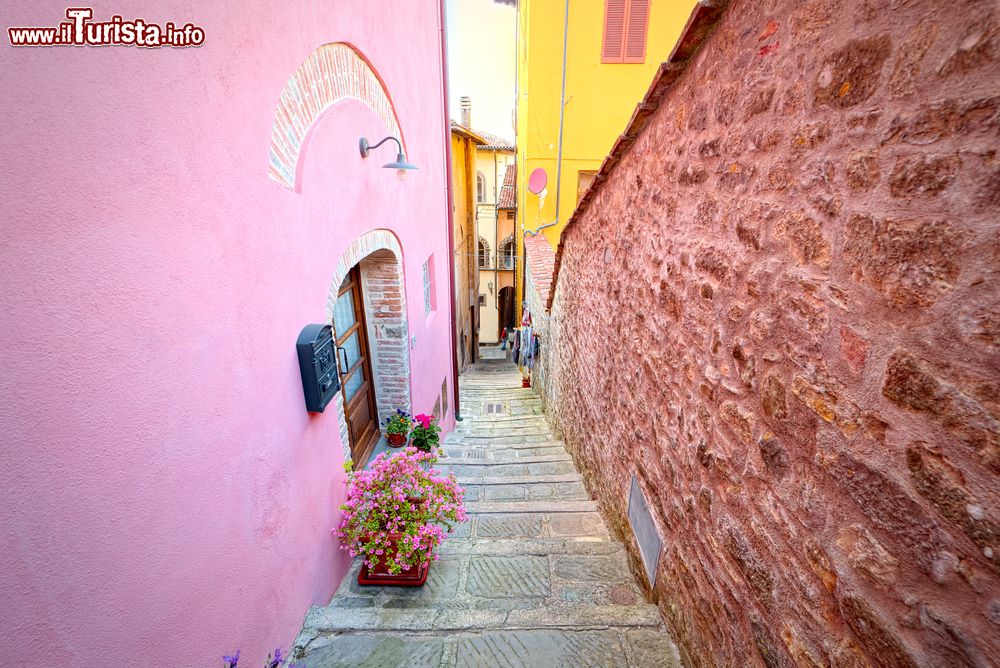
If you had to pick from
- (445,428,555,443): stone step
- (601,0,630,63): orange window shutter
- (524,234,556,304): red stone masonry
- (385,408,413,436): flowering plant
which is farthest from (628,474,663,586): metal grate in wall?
(601,0,630,63): orange window shutter

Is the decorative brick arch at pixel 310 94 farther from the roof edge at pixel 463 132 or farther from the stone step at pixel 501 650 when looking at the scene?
the roof edge at pixel 463 132

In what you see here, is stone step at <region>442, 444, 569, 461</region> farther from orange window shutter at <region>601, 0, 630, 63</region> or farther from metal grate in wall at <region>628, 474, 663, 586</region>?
orange window shutter at <region>601, 0, 630, 63</region>

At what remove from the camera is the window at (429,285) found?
620 centimetres

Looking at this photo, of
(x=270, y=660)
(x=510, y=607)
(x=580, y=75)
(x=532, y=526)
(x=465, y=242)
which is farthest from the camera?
(x=465, y=242)

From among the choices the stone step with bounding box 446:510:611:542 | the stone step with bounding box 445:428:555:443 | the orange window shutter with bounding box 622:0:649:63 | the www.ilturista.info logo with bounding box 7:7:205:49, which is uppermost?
the orange window shutter with bounding box 622:0:649:63

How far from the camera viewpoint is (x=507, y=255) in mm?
20141

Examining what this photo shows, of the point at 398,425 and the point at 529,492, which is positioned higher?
the point at 398,425

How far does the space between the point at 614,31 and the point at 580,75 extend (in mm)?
1180

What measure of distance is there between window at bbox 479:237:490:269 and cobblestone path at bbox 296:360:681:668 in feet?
55.3

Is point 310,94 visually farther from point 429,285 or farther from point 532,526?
point 429,285

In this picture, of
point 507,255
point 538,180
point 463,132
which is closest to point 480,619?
point 538,180

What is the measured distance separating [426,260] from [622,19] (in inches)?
346

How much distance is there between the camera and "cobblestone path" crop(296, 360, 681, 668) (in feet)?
7.74

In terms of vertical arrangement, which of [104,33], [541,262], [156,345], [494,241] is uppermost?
[104,33]
